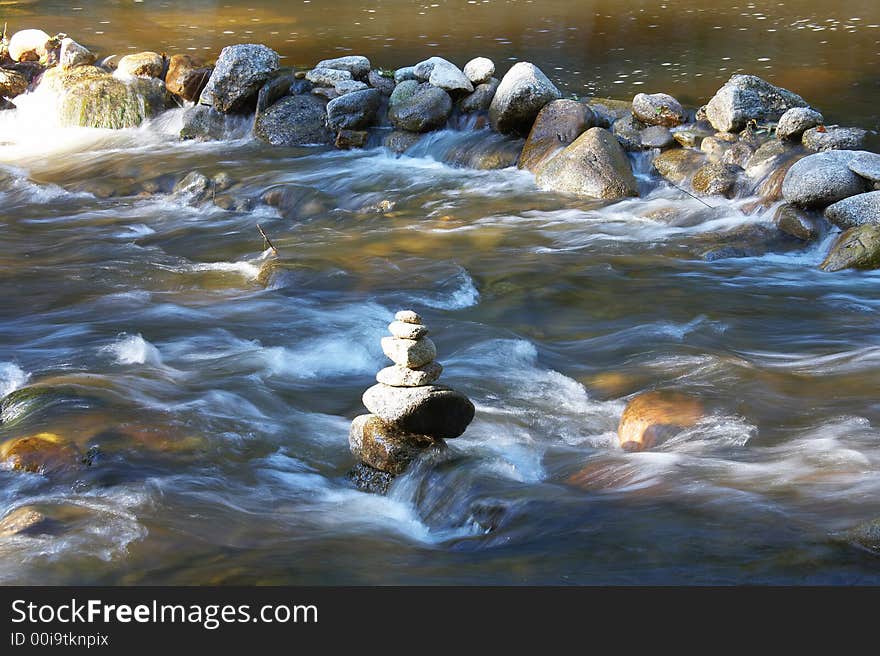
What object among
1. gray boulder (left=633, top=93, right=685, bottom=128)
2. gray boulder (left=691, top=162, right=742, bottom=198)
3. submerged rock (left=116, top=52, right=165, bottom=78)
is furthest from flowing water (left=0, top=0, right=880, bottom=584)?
gray boulder (left=633, top=93, right=685, bottom=128)

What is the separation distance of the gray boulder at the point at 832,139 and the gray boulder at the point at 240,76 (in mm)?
7715

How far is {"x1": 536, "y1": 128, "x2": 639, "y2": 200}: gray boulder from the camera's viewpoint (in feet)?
39.0

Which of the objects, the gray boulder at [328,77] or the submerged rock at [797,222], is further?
the gray boulder at [328,77]

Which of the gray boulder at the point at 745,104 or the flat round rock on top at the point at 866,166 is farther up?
the gray boulder at the point at 745,104

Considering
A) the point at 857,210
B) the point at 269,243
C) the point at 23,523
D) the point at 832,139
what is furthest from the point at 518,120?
the point at 23,523

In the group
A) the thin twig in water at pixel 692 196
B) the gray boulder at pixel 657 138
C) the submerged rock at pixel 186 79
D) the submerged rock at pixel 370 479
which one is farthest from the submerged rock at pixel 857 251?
the submerged rock at pixel 186 79

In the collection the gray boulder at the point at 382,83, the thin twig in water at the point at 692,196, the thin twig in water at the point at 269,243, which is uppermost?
the gray boulder at the point at 382,83

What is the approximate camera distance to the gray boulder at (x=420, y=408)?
5945 mm

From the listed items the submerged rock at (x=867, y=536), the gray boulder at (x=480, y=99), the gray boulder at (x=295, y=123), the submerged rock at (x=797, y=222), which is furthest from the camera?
the gray boulder at (x=295, y=123)

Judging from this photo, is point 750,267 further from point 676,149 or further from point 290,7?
point 290,7

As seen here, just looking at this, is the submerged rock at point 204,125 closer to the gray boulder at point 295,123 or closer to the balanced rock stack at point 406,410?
the gray boulder at point 295,123

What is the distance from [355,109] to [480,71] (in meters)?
1.83

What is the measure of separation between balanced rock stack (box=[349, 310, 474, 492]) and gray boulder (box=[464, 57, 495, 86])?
893 cm
